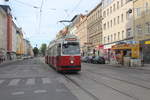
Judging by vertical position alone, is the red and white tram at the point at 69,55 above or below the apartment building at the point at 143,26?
below

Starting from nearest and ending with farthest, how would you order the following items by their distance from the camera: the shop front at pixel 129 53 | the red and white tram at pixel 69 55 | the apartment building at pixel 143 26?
the red and white tram at pixel 69 55 < the shop front at pixel 129 53 < the apartment building at pixel 143 26

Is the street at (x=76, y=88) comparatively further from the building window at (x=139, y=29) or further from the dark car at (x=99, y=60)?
the dark car at (x=99, y=60)

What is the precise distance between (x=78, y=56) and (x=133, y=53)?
19.6 m

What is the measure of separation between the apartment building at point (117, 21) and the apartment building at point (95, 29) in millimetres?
3869

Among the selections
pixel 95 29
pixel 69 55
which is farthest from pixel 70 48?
pixel 95 29

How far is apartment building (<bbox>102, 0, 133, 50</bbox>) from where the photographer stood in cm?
4425

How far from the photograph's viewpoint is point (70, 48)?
20016 mm

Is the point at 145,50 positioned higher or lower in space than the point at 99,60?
higher

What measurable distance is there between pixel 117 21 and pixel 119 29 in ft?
7.76

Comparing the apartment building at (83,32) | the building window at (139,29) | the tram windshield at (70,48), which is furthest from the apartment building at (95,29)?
the tram windshield at (70,48)

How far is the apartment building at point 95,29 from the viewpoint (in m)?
64.3

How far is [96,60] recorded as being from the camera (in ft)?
148

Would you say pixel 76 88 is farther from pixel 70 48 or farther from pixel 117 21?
pixel 117 21

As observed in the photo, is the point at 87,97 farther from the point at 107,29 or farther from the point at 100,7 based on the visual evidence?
the point at 100,7
